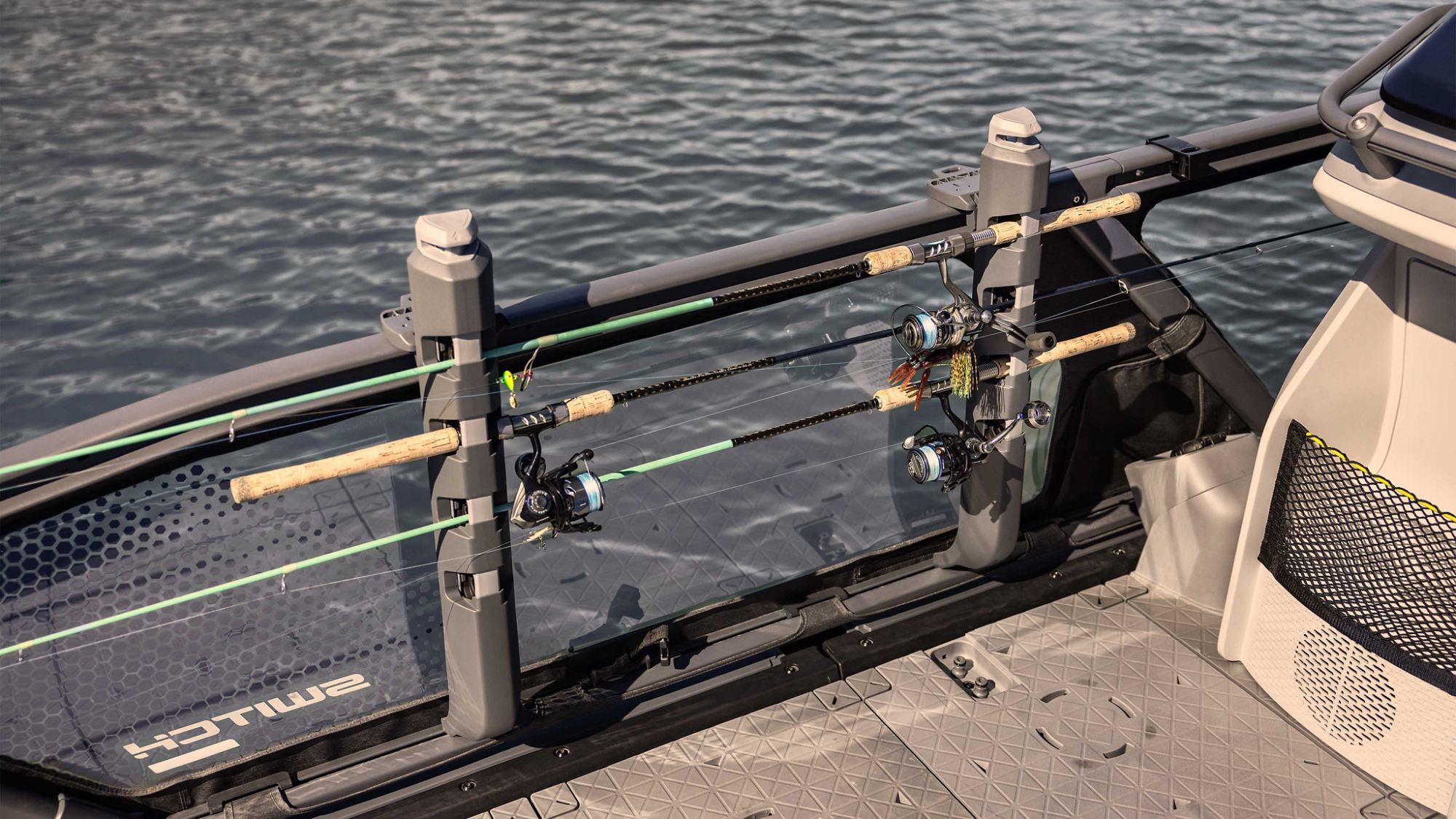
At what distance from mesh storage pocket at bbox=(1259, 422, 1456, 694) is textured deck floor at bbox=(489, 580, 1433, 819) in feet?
1.13

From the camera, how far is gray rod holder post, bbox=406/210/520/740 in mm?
2439

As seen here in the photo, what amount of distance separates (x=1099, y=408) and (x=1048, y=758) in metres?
1.07

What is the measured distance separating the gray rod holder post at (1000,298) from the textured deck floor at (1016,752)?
11.3 inches

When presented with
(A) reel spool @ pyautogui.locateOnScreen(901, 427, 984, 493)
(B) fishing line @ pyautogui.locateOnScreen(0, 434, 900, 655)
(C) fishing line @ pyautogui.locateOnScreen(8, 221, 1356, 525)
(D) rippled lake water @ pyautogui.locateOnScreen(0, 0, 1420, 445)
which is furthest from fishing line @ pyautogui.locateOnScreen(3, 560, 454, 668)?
(D) rippled lake water @ pyautogui.locateOnScreen(0, 0, 1420, 445)

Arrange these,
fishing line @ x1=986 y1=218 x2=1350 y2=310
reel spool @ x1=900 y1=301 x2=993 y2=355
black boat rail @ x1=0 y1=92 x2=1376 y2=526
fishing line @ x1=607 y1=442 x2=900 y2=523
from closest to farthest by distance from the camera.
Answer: black boat rail @ x1=0 y1=92 x2=1376 y2=526, reel spool @ x1=900 y1=301 x2=993 y2=355, fishing line @ x1=607 y1=442 x2=900 y2=523, fishing line @ x1=986 y1=218 x2=1350 y2=310

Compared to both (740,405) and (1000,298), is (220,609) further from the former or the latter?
(1000,298)

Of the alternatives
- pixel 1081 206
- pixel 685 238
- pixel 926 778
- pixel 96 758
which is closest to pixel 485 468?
pixel 96 758

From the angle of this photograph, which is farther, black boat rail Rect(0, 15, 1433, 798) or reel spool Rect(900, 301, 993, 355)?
reel spool Rect(900, 301, 993, 355)

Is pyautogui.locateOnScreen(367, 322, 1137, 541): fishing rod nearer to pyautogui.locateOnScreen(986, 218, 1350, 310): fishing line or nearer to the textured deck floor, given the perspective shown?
pyautogui.locateOnScreen(986, 218, 1350, 310): fishing line

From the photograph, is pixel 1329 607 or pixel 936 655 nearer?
pixel 1329 607

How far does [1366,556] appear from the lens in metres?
3.10

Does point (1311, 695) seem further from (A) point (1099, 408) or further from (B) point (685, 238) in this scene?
(B) point (685, 238)

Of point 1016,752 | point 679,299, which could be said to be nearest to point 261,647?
point 679,299

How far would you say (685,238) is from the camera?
995 cm
